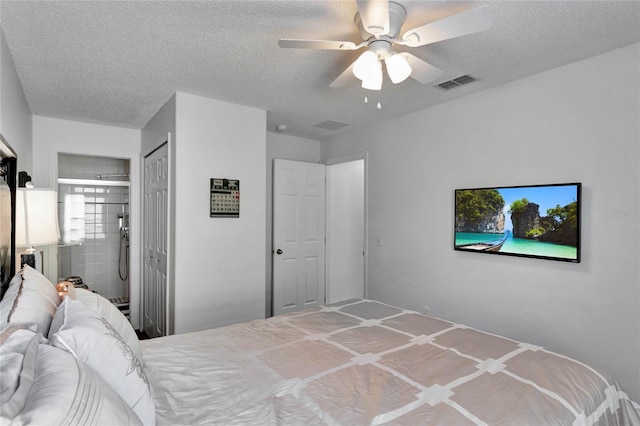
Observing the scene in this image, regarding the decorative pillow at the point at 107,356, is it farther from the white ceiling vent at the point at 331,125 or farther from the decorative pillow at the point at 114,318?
the white ceiling vent at the point at 331,125

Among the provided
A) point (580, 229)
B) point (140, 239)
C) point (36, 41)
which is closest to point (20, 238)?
point (36, 41)

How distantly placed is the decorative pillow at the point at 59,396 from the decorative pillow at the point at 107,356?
9 cm

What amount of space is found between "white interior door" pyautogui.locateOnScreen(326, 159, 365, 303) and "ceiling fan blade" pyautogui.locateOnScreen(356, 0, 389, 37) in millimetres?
2988

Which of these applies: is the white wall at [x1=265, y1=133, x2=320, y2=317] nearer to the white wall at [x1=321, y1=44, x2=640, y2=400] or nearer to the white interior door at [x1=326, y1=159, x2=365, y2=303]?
the white interior door at [x1=326, y1=159, x2=365, y2=303]

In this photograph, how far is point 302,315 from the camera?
2.38m

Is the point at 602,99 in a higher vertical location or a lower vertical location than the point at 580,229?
higher

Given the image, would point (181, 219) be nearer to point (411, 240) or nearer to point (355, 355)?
point (355, 355)

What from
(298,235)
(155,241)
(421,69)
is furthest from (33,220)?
(298,235)

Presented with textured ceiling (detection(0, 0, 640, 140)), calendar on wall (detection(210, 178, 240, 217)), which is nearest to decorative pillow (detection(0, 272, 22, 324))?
textured ceiling (detection(0, 0, 640, 140))

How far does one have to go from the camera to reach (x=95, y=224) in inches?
199

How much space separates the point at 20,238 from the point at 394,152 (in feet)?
10.7

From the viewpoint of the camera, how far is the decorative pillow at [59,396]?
70 centimetres

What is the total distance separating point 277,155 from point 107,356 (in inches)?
143

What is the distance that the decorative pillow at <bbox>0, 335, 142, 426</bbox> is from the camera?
2.29 feet
